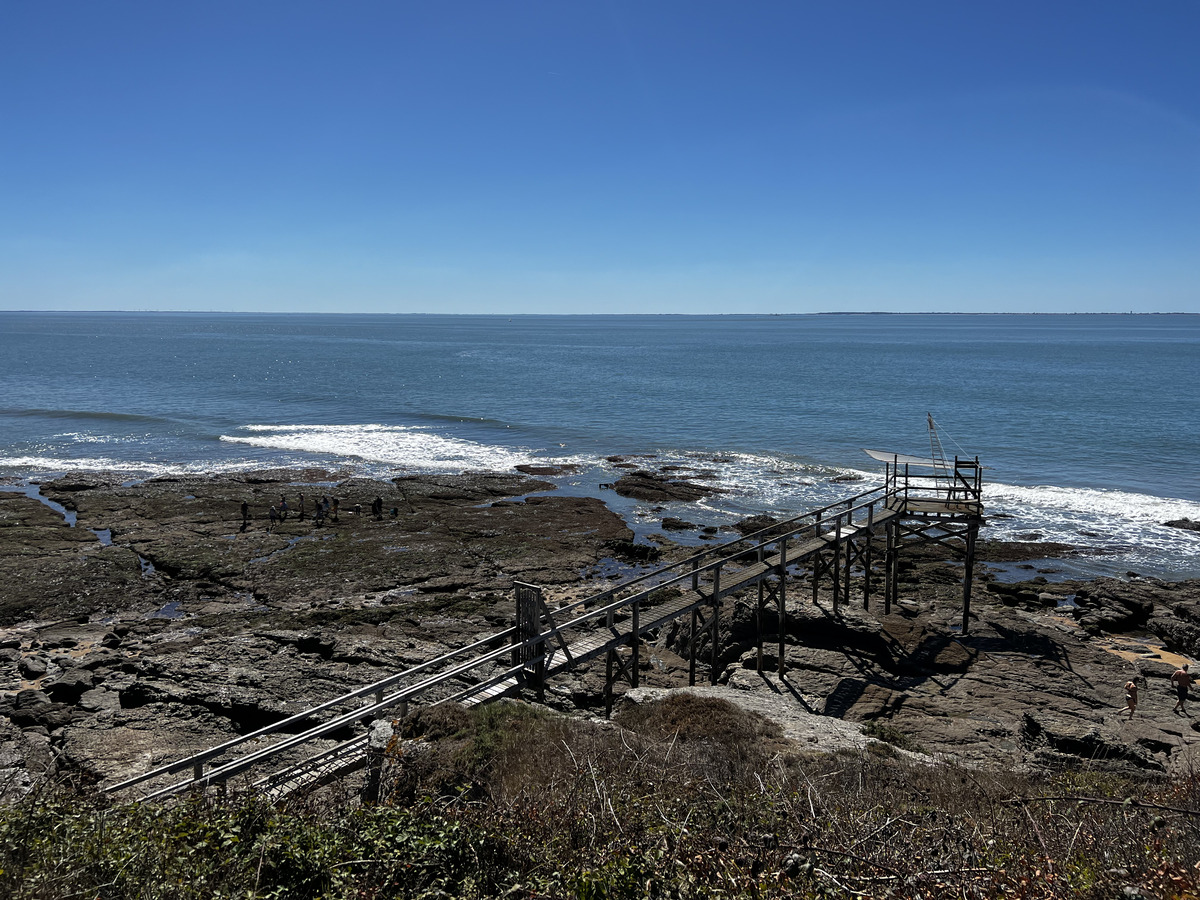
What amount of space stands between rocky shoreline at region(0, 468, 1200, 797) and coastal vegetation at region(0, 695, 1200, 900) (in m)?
3.98

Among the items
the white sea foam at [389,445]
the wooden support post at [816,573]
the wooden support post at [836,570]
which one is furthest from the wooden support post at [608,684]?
the white sea foam at [389,445]

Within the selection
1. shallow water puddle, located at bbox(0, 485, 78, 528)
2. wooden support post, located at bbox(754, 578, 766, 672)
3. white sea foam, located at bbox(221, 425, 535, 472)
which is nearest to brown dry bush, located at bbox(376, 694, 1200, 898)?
wooden support post, located at bbox(754, 578, 766, 672)

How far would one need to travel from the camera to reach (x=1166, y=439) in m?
50.8

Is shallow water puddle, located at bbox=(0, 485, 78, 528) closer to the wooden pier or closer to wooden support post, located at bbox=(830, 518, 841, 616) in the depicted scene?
the wooden pier

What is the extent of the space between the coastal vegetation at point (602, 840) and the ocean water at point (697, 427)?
24.0m

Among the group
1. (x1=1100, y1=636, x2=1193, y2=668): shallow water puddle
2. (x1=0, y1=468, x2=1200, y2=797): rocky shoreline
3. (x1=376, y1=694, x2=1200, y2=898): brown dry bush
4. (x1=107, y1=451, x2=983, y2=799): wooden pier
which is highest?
(x1=376, y1=694, x2=1200, y2=898): brown dry bush

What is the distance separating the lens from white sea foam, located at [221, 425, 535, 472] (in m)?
47.4

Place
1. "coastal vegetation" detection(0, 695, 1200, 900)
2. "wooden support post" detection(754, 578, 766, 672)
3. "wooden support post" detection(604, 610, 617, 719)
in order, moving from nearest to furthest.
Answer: "coastal vegetation" detection(0, 695, 1200, 900)
"wooden support post" detection(604, 610, 617, 719)
"wooden support post" detection(754, 578, 766, 672)

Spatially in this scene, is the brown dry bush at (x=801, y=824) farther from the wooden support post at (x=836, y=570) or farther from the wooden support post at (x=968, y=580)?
the wooden support post at (x=968, y=580)

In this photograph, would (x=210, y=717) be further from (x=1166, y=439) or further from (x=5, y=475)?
(x=1166, y=439)

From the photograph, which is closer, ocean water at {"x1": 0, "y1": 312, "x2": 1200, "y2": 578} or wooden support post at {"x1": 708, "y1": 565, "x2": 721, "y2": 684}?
wooden support post at {"x1": 708, "y1": 565, "x2": 721, "y2": 684}

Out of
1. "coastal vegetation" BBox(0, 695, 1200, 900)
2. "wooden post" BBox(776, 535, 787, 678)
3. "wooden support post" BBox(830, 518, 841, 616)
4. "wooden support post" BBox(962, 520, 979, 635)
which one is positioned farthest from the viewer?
"wooden support post" BBox(962, 520, 979, 635)

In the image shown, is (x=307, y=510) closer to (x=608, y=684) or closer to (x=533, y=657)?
(x=608, y=684)

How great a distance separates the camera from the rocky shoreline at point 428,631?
14.1 metres
